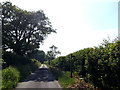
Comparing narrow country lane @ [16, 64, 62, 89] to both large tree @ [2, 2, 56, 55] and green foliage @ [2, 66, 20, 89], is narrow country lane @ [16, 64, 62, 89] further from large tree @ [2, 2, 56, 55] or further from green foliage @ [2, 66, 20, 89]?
large tree @ [2, 2, 56, 55]

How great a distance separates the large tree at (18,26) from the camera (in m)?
29.5

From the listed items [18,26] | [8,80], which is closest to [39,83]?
[8,80]

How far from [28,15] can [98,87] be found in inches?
1072

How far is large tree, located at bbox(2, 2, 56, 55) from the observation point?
29500mm

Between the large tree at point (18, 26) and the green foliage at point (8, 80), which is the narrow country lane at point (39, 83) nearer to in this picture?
the green foliage at point (8, 80)

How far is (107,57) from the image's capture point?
6434 mm

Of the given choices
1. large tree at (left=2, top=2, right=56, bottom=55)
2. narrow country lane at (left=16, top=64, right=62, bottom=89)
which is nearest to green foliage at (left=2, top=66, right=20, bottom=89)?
narrow country lane at (left=16, top=64, right=62, bottom=89)

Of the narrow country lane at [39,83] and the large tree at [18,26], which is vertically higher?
the large tree at [18,26]

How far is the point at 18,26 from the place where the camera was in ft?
99.9

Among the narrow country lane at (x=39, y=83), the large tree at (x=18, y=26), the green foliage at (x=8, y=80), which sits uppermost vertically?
the large tree at (x=18, y=26)

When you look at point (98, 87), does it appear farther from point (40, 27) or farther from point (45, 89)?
point (40, 27)

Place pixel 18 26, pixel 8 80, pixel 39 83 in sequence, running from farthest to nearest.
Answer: pixel 18 26
pixel 39 83
pixel 8 80

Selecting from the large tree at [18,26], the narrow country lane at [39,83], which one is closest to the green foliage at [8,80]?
the narrow country lane at [39,83]

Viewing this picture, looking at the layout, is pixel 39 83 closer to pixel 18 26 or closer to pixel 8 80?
pixel 8 80
